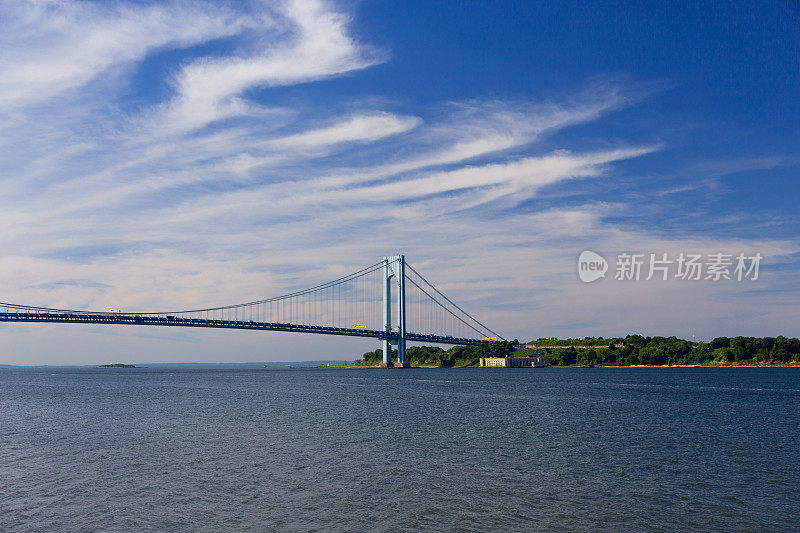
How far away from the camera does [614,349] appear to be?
170500 mm

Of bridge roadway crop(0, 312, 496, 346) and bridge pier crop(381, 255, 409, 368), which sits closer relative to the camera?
bridge roadway crop(0, 312, 496, 346)

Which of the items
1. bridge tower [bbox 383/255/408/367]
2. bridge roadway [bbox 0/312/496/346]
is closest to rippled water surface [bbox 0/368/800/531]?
bridge roadway [bbox 0/312/496/346]

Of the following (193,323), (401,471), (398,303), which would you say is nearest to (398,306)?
(398,303)

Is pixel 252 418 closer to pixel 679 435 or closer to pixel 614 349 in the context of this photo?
pixel 679 435

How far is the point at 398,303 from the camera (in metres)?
132

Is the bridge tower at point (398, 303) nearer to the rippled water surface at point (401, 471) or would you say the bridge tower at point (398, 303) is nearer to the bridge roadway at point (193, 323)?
the bridge roadway at point (193, 323)

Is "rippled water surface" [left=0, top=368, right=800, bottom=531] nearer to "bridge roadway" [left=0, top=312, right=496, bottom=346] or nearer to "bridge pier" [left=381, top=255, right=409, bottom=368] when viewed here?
"bridge roadway" [left=0, top=312, right=496, bottom=346]

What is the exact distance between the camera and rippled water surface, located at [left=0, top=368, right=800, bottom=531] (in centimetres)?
1478

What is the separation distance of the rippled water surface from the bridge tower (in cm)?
9254

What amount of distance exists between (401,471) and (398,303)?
11166cm

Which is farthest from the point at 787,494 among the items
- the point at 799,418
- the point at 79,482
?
the point at 799,418

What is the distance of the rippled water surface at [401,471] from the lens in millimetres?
14781

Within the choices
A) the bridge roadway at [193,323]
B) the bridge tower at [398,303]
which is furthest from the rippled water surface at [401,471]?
the bridge tower at [398,303]

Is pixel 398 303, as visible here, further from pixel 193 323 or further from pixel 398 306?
pixel 193 323
